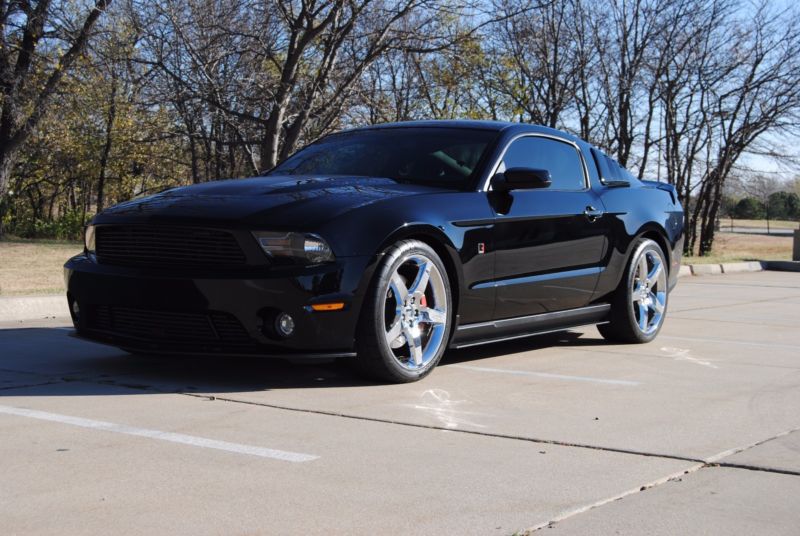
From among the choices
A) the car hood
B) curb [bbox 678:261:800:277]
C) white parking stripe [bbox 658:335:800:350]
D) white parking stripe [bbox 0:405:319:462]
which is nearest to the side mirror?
the car hood

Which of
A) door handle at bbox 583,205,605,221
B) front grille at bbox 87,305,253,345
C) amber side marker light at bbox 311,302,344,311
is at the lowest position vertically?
front grille at bbox 87,305,253,345

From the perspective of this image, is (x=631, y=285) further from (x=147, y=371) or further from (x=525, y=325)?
(x=147, y=371)

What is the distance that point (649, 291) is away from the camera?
Result: 731cm

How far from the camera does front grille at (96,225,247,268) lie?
491cm

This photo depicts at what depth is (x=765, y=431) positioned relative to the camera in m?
4.22

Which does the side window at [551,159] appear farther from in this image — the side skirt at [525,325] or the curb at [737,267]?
the curb at [737,267]

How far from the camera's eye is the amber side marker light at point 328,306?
189 inches

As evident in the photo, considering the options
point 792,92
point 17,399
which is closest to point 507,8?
point 792,92

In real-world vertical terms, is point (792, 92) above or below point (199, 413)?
above

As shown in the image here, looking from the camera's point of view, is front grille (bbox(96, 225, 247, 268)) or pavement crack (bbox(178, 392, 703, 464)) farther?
front grille (bbox(96, 225, 247, 268))

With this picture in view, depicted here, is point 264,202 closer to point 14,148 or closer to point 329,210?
point 329,210

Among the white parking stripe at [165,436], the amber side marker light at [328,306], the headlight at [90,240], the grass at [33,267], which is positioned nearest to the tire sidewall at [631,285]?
the amber side marker light at [328,306]

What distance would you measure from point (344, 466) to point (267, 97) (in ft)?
44.8

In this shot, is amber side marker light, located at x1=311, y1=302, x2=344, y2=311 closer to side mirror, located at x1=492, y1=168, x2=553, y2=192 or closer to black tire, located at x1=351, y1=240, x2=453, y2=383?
black tire, located at x1=351, y1=240, x2=453, y2=383
